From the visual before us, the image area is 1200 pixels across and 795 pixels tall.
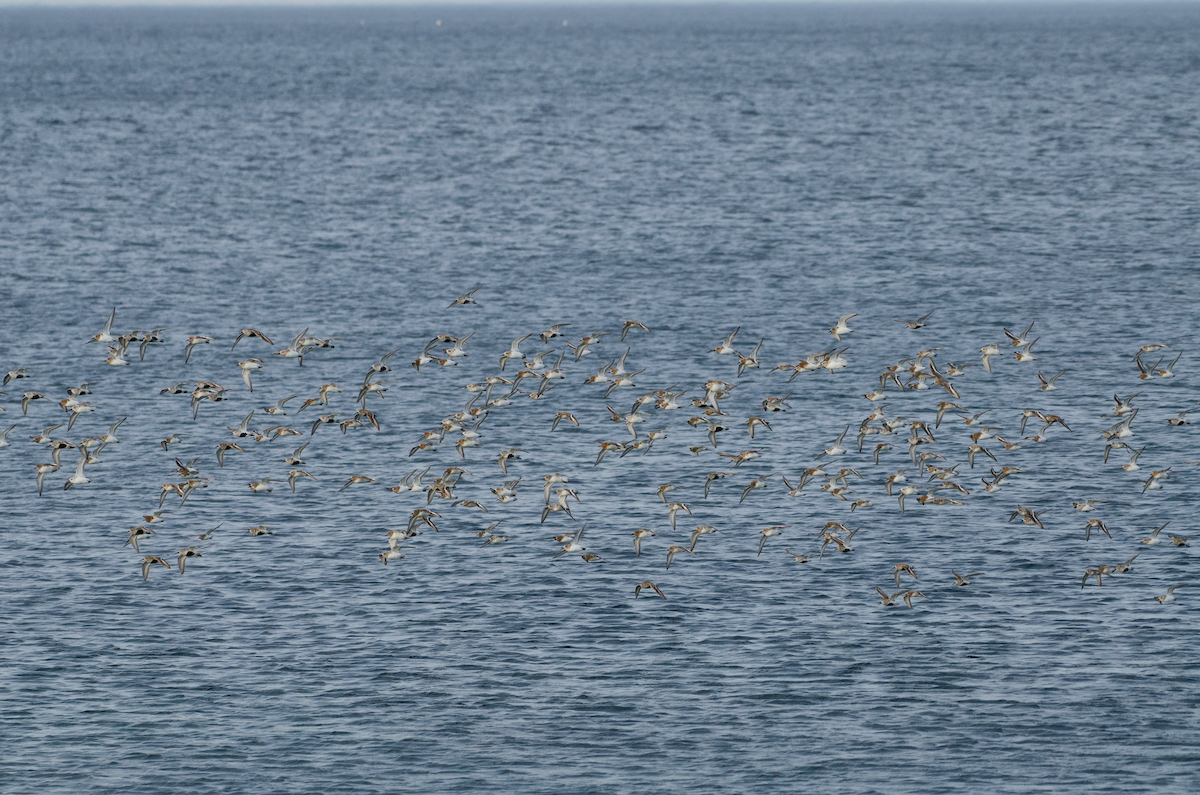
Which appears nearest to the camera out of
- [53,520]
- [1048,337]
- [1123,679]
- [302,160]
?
[1123,679]

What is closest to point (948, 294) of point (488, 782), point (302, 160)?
point (488, 782)

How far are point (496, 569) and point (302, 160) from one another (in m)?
131

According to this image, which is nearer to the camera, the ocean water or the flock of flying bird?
the ocean water

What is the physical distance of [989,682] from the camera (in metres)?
53.4

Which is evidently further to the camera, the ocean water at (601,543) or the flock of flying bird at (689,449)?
the flock of flying bird at (689,449)

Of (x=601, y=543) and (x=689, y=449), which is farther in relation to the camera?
(x=689, y=449)

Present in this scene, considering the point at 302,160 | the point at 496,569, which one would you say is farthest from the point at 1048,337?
the point at 302,160

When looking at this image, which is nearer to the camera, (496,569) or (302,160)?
(496,569)

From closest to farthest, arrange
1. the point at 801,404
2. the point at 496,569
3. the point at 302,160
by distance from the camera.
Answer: the point at 496,569
the point at 801,404
the point at 302,160

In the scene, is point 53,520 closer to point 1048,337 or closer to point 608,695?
point 608,695

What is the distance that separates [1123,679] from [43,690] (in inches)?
1365

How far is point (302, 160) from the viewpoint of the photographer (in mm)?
187500

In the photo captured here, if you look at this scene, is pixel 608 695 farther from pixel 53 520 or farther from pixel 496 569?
pixel 53 520

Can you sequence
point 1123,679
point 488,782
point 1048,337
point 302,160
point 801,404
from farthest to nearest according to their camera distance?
point 302,160 → point 1048,337 → point 801,404 → point 1123,679 → point 488,782
